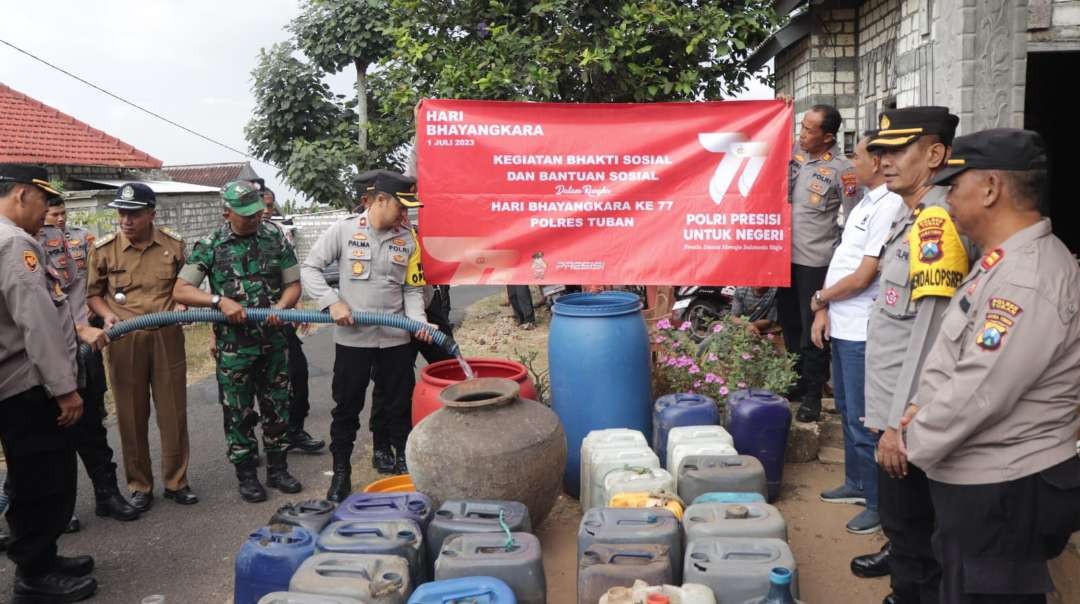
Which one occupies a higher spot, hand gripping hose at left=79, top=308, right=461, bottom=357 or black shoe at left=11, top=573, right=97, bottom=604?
hand gripping hose at left=79, top=308, right=461, bottom=357

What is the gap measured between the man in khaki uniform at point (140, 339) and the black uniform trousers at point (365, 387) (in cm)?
98

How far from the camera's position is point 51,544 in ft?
12.2

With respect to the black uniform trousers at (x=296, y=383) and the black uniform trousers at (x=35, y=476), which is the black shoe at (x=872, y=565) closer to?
the black uniform trousers at (x=35, y=476)

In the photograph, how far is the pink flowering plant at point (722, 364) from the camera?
5094 millimetres

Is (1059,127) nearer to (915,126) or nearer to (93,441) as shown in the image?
(915,126)

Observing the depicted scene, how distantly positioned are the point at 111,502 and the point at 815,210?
454 cm

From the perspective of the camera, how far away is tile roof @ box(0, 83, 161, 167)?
15.2m

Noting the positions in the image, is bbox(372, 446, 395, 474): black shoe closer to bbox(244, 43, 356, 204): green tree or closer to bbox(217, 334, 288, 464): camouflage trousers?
bbox(217, 334, 288, 464): camouflage trousers

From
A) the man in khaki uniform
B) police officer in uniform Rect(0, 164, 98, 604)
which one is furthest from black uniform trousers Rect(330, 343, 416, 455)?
police officer in uniform Rect(0, 164, 98, 604)

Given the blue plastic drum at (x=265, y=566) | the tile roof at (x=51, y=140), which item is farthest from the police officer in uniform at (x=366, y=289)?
the tile roof at (x=51, y=140)

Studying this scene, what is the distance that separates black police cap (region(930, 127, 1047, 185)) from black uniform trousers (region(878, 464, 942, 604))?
3.82 feet

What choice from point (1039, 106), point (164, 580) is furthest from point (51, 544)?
point (1039, 106)

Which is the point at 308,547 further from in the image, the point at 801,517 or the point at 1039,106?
the point at 1039,106

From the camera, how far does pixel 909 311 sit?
3.02 meters
